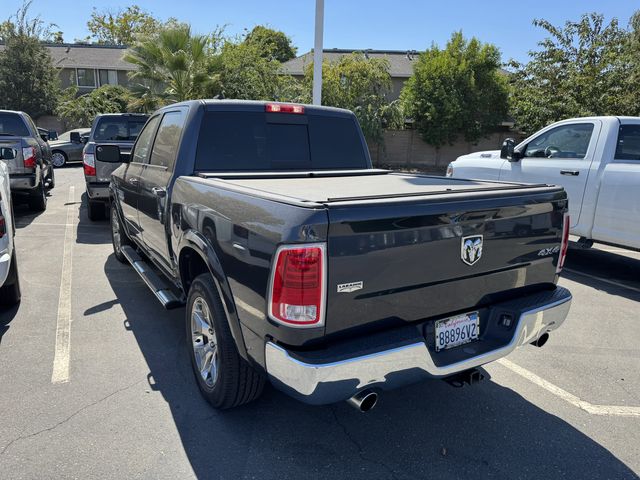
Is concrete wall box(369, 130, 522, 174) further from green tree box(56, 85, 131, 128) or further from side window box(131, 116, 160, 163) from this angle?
side window box(131, 116, 160, 163)

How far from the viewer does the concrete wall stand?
2409 cm

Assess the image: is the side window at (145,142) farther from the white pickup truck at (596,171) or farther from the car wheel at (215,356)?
the white pickup truck at (596,171)

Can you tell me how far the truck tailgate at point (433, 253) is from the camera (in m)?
2.32

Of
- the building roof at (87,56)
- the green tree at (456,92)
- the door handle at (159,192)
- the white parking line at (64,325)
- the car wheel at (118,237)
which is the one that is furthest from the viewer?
the building roof at (87,56)

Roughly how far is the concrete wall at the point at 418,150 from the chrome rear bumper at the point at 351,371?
Result: 863 inches

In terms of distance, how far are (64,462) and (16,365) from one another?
1.44m


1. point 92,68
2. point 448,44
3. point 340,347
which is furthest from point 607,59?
point 92,68

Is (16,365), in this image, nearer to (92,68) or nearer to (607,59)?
(607,59)

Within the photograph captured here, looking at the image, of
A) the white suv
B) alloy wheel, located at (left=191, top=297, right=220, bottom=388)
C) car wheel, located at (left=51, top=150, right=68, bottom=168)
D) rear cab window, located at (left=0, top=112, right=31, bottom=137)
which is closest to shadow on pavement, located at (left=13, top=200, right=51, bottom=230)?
rear cab window, located at (left=0, top=112, right=31, bottom=137)

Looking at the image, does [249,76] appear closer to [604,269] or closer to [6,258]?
[604,269]

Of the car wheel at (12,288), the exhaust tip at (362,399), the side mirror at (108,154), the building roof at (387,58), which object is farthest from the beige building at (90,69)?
the exhaust tip at (362,399)

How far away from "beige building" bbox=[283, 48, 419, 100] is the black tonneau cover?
1127 inches

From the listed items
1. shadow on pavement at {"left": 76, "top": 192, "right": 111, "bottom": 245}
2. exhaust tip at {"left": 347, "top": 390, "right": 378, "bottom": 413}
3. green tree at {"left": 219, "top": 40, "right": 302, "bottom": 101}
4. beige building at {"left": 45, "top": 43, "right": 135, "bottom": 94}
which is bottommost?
shadow on pavement at {"left": 76, "top": 192, "right": 111, "bottom": 245}

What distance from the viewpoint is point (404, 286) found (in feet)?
8.29
